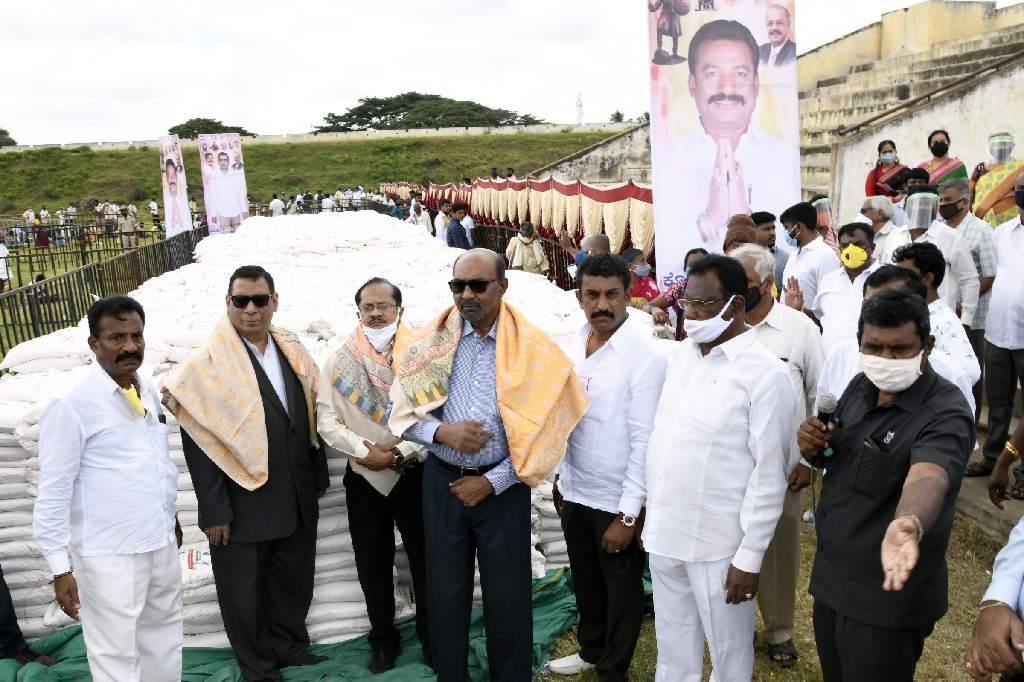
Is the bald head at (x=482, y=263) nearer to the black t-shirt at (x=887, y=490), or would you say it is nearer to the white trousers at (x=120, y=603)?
the black t-shirt at (x=887, y=490)

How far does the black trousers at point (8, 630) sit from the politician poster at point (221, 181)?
13.9 metres

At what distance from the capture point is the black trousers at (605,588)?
3.04m

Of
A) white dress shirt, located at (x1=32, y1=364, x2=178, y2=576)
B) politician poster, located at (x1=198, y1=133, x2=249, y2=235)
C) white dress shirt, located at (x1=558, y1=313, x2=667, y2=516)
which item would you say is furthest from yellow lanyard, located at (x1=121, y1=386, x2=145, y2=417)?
politician poster, located at (x1=198, y1=133, x2=249, y2=235)

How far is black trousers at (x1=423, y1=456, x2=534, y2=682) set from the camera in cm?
291

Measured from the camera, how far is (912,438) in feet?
6.71

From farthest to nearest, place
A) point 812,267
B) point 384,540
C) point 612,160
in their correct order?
point 612,160 < point 812,267 < point 384,540

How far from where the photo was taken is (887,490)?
81.8 inches

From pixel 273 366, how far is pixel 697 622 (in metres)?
2.01

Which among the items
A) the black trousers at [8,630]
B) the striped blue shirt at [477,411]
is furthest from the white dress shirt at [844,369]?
the black trousers at [8,630]

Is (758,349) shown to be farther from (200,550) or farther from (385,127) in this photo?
(385,127)

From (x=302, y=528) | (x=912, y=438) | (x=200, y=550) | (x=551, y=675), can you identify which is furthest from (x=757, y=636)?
(x=200, y=550)

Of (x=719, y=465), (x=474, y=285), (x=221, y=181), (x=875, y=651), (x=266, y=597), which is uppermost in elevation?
(x=221, y=181)

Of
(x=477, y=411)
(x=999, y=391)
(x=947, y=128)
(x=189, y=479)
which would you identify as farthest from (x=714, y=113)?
(x=947, y=128)

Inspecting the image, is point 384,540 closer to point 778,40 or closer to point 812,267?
point 812,267
